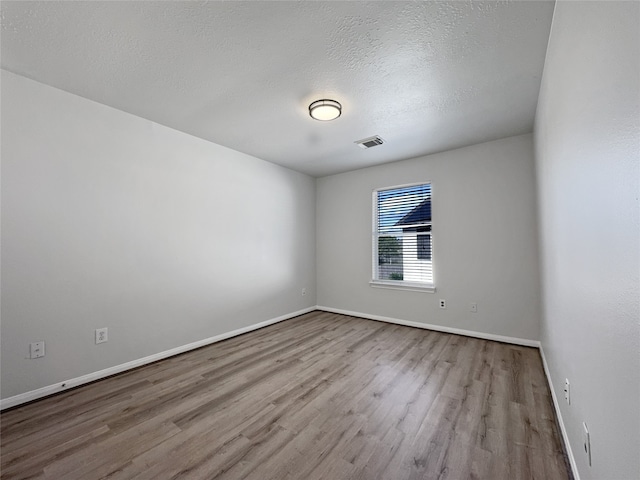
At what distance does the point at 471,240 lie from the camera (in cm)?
364

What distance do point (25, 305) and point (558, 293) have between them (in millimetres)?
4002

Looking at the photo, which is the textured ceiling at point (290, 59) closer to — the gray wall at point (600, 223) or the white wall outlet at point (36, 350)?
the gray wall at point (600, 223)

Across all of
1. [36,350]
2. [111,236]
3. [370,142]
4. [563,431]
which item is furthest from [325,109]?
[36,350]

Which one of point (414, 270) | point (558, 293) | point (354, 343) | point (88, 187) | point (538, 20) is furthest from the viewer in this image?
point (414, 270)

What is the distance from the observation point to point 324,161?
14.2 feet

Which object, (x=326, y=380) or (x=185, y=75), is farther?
(x=326, y=380)

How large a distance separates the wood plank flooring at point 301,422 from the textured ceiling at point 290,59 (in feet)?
8.53

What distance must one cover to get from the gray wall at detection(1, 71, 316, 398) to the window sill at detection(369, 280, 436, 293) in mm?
1952

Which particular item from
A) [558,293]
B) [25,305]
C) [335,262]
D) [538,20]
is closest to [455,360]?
[558,293]

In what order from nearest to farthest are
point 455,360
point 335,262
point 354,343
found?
1. point 455,360
2. point 354,343
3. point 335,262

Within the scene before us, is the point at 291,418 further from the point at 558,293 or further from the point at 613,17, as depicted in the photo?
the point at 613,17

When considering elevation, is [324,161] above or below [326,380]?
above

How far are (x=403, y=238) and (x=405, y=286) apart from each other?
76cm

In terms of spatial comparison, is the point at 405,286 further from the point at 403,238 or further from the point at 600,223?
the point at 600,223
